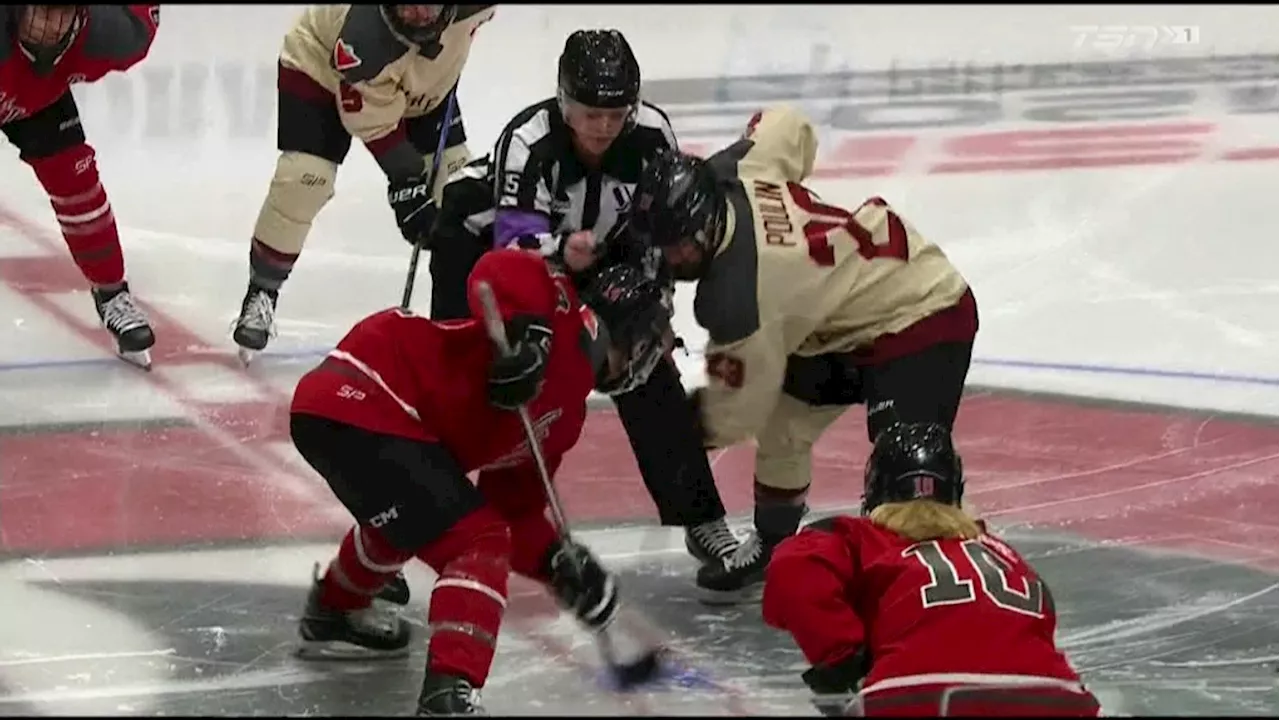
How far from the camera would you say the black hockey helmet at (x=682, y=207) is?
2443 mm

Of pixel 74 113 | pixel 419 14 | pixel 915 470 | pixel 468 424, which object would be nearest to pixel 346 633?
pixel 468 424

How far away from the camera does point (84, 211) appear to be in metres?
3.44

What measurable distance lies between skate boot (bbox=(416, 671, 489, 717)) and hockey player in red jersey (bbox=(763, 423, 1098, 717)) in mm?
346

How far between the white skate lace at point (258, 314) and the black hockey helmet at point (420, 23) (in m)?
0.63

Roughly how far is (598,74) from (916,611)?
99 centimetres

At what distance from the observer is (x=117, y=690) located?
2.40 m

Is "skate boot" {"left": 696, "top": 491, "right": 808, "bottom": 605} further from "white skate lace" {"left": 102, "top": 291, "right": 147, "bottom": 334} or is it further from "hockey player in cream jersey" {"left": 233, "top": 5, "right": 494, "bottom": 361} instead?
"white skate lace" {"left": 102, "top": 291, "right": 147, "bottom": 334}

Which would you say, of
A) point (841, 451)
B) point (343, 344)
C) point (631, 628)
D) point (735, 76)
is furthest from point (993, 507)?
point (735, 76)

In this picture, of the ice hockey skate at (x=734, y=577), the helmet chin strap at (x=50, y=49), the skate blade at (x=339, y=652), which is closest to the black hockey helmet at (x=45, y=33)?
the helmet chin strap at (x=50, y=49)

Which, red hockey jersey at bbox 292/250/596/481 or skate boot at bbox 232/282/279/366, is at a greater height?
red hockey jersey at bbox 292/250/596/481

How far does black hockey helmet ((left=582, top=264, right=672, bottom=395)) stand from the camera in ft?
7.74

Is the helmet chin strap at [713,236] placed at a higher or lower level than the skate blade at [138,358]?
higher

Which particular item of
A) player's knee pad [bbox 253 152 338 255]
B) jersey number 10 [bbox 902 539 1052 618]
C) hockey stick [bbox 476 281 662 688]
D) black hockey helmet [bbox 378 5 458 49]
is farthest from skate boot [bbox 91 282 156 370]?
jersey number 10 [bbox 902 539 1052 618]

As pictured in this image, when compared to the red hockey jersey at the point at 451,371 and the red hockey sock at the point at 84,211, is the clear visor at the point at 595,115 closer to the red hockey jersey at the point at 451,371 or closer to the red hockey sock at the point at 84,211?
the red hockey jersey at the point at 451,371
